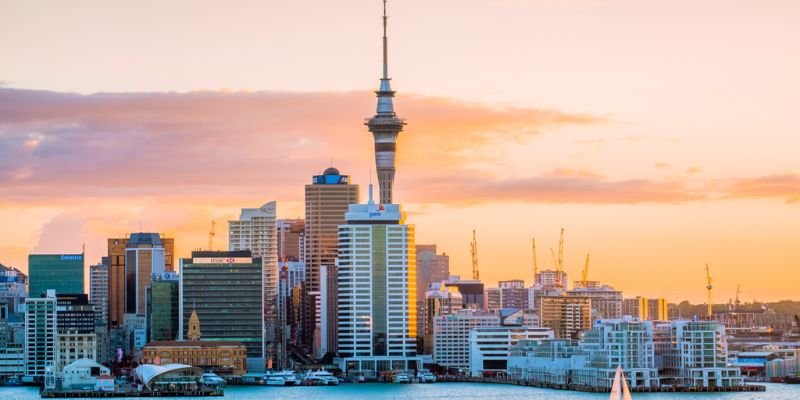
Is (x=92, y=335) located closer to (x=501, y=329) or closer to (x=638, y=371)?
(x=501, y=329)

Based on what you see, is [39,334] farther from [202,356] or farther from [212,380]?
[212,380]

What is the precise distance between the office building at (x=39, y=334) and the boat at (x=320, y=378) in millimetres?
26851

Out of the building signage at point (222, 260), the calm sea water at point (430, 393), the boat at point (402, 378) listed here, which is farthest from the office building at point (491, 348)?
the building signage at point (222, 260)

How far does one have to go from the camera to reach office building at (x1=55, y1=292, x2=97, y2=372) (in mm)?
173250

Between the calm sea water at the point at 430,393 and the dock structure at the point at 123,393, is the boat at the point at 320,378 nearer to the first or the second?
the calm sea water at the point at 430,393

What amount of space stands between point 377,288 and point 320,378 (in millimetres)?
22364

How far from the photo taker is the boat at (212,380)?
506 feet

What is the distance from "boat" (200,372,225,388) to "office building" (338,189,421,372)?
1160 inches

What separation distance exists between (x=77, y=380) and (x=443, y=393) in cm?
3326

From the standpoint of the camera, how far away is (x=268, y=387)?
162 metres

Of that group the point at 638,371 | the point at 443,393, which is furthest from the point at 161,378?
the point at 638,371

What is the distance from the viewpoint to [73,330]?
585ft

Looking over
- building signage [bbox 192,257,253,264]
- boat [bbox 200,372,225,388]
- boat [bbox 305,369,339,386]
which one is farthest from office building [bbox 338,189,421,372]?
boat [bbox 200,372,225,388]

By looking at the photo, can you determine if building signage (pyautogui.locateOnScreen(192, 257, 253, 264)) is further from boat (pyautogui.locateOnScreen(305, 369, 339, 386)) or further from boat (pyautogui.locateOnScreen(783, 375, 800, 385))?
boat (pyautogui.locateOnScreen(783, 375, 800, 385))
